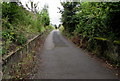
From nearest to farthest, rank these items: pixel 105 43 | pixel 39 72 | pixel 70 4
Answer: pixel 39 72 → pixel 105 43 → pixel 70 4

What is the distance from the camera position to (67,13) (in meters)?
13.8

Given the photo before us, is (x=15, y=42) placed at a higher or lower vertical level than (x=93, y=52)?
higher

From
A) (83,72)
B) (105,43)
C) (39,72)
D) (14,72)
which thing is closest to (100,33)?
(105,43)

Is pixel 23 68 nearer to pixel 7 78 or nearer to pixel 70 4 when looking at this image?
pixel 7 78

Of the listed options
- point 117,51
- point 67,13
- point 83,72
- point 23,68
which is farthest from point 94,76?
point 67,13

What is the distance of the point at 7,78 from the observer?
2.86 metres

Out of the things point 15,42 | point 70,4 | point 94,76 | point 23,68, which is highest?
point 70,4

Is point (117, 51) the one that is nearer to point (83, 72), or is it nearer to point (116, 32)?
point (116, 32)

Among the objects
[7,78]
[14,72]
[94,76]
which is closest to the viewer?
[7,78]

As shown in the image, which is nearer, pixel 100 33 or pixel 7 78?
pixel 7 78

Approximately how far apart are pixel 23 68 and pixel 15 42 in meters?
1.28

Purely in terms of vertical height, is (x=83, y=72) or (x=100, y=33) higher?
(x=100, y=33)

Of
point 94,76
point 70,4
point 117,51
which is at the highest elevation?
point 70,4

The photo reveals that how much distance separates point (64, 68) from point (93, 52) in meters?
2.90
